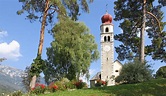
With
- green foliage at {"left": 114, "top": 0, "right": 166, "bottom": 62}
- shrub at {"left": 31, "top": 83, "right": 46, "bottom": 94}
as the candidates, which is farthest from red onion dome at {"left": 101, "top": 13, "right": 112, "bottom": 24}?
shrub at {"left": 31, "top": 83, "right": 46, "bottom": 94}

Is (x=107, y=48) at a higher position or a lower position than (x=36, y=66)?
higher

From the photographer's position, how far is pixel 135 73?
56.0 ft

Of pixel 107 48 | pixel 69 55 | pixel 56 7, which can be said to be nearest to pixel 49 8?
pixel 56 7

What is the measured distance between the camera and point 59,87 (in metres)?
17.2

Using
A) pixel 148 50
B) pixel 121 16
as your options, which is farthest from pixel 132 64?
pixel 148 50

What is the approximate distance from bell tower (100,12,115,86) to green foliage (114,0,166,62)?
18203 millimetres

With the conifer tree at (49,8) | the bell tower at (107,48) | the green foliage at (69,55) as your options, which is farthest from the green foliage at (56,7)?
the bell tower at (107,48)

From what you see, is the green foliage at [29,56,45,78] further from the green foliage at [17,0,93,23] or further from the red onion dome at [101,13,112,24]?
the red onion dome at [101,13,112,24]

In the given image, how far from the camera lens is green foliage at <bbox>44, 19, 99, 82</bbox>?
35.9 m

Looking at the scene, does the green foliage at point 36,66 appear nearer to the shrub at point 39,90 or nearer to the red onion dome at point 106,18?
the shrub at point 39,90

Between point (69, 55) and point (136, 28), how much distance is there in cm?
1333

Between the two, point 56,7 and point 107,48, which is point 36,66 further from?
point 107,48

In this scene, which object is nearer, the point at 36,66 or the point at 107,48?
Answer: the point at 36,66

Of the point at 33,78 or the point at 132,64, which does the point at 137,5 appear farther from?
the point at 33,78
